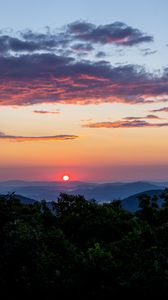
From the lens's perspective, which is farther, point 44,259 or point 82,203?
point 82,203

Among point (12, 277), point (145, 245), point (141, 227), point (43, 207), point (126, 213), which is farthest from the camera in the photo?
point (43, 207)

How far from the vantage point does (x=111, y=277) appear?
1236 inches

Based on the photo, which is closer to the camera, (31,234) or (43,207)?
(31,234)

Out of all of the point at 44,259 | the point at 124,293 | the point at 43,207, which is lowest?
the point at 124,293

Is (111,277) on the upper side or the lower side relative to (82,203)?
lower

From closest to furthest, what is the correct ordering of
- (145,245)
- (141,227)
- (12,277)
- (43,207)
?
(12,277), (145,245), (141,227), (43,207)

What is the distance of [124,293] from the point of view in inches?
1232

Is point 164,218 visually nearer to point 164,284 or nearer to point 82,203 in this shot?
point 82,203

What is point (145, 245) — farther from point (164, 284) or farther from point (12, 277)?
point (12, 277)

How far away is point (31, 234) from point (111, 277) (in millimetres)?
6161

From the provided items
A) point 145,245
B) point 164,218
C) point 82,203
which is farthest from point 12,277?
point 164,218

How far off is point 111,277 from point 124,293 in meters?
1.37

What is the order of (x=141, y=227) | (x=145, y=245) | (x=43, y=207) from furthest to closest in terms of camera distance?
(x=43, y=207) < (x=141, y=227) < (x=145, y=245)

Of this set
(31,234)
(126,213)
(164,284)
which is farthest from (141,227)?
(31,234)
